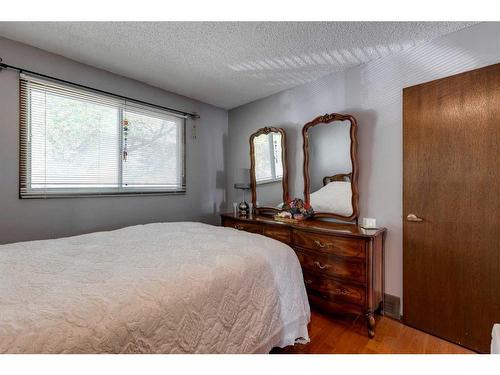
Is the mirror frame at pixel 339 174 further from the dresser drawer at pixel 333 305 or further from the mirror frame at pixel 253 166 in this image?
the dresser drawer at pixel 333 305

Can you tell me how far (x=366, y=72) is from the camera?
2.29 metres

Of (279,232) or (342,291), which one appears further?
(279,232)

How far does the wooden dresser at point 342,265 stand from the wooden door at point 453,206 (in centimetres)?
32

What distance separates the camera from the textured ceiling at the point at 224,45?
1.77 meters

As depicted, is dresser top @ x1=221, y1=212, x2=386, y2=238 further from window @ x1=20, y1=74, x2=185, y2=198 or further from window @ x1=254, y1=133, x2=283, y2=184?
window @ x1=20, y1=74, x2=185, y2=198

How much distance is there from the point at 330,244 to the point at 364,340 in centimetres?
74

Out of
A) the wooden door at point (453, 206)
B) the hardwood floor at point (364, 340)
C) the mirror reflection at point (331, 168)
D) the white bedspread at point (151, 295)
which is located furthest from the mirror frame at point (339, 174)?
the white bedspread at point (151, 295)

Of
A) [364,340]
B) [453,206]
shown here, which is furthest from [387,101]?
[364,340]

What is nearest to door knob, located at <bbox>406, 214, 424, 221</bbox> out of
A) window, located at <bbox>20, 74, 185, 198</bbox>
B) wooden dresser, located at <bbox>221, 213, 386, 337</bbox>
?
wooden dresser, located at <bbox>221, 213, 386, 337</bbox>

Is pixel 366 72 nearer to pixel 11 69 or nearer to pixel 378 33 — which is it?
pixel 378 33

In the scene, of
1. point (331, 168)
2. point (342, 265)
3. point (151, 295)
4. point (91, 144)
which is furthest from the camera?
point (331, 168)

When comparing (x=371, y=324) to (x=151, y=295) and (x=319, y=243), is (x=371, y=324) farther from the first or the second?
(x=151, y=295)

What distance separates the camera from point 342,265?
1.97m
